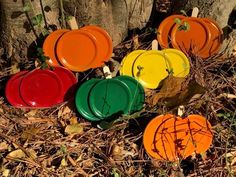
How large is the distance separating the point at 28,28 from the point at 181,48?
98 cm

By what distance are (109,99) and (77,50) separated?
401 mm

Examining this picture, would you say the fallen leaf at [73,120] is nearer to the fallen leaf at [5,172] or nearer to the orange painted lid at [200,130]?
the fallen leaf at [5,172]

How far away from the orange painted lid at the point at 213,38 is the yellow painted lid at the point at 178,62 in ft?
0.56

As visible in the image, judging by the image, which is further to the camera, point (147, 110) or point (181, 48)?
point (181, 48)

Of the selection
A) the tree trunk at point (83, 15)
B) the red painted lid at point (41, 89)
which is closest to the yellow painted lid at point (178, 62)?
the tree trunk at point (83, 15)

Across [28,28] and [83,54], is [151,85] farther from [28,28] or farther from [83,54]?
[28,28]

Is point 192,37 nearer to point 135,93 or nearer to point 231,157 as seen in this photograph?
point 135,93

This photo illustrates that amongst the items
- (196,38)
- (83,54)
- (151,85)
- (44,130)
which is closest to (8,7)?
(83,54)

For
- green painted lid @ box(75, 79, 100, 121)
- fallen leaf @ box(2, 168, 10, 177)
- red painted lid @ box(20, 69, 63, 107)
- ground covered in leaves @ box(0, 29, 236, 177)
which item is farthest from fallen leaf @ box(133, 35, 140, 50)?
fallen leaf @ box(2, 168, 10, 177)

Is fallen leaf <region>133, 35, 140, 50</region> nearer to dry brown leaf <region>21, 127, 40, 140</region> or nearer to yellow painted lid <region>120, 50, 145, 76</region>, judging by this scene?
yellow painted lid <region>120, 50, 145, 76</region>

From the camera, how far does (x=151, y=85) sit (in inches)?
116

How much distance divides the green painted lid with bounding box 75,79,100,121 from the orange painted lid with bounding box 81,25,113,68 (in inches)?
7.0

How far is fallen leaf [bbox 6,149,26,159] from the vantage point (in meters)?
2.63

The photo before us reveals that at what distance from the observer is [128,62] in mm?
2965
